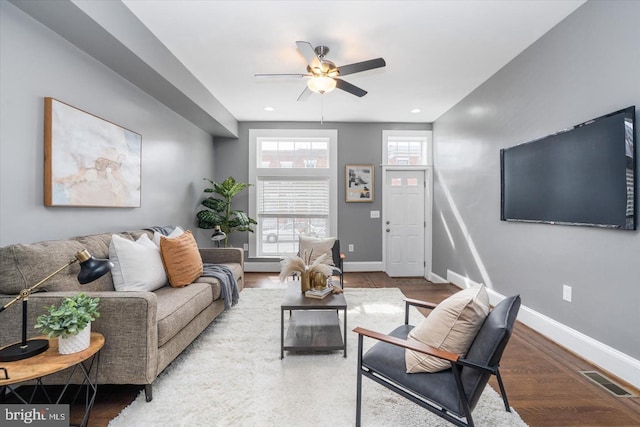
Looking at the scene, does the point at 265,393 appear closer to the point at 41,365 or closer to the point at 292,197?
the point at 41,365

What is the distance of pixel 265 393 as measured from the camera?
5.96 feet

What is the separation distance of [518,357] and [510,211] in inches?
57.5

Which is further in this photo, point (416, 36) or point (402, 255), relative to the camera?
point (402, 255)

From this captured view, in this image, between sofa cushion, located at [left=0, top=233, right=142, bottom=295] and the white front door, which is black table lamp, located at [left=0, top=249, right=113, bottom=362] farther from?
the white front door

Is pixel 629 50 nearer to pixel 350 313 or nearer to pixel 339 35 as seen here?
pixel 339 35

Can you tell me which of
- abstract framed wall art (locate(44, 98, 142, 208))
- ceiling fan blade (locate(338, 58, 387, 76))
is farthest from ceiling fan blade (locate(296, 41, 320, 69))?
abstract framed wall art (locate(44, 98, 142, 208))

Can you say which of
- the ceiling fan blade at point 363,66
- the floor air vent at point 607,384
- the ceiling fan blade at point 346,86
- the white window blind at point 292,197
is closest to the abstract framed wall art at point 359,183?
the white window blind at point 292,197

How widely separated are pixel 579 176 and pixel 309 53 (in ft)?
7.68

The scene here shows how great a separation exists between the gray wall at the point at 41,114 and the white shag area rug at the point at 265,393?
1374mm

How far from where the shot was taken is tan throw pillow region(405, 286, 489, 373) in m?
1.34

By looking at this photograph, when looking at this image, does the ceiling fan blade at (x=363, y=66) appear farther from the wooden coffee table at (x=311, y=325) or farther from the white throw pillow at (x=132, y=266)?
the white throw pillow at (x=132, y=266)

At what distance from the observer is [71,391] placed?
181 centimetres

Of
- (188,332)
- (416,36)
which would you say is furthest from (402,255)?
(188,332)

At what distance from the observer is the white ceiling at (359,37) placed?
7.36ft
